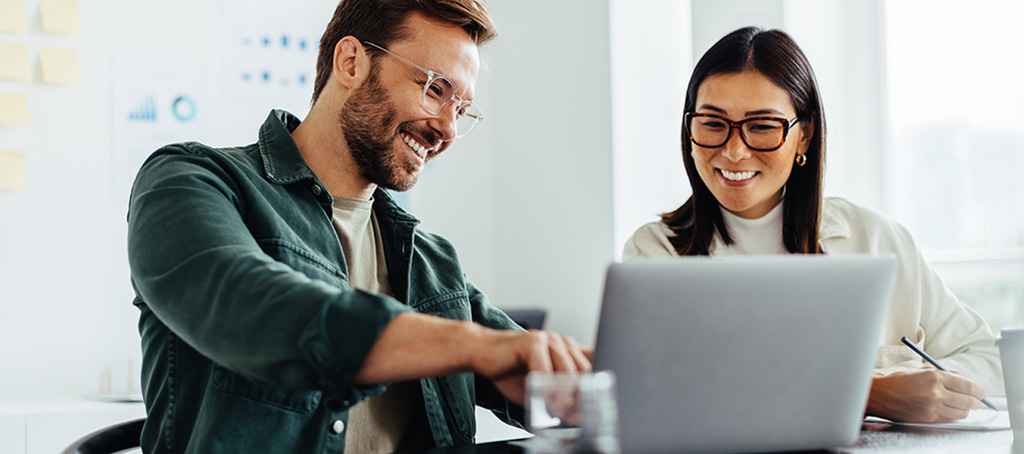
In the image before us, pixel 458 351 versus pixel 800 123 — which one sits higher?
pixel 800 123

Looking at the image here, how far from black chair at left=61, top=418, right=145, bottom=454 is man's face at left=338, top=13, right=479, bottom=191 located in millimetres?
517

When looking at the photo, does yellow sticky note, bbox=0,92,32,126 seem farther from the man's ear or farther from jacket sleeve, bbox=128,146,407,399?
jacket sleeve, bbox=128,146,407,399

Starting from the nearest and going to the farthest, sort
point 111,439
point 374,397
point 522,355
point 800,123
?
point 522,355 → point 111,439 → point 374,397 → point 800,123

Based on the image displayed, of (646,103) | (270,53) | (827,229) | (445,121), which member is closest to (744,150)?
(827,229)

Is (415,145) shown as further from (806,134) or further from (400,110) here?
(806,134)

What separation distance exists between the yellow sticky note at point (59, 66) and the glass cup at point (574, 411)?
2290 mm

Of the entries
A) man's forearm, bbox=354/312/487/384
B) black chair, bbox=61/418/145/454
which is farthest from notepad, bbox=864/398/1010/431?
black chair, bbox=61/418/145/454

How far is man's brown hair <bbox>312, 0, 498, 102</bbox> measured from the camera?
148cm

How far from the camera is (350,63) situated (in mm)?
1499

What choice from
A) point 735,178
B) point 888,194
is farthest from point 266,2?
point 888,194

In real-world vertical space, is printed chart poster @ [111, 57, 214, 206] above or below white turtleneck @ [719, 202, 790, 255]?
above

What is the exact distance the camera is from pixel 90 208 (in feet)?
8.22

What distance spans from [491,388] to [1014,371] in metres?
0.71

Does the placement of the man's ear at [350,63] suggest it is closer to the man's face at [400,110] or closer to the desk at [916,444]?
the man's face at [400,110]
